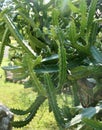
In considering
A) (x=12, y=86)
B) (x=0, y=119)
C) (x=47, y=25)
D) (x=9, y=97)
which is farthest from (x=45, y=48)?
(x=12, y=86)

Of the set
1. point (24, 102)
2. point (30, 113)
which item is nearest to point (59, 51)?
point (30, 113)

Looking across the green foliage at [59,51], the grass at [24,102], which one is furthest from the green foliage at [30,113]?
the grass at [24,102]

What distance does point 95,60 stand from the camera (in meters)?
1.74

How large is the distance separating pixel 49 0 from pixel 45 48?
39 centimetres

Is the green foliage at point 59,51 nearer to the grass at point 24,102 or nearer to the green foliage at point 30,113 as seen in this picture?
the green foliage at point 30,113

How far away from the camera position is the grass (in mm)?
5641

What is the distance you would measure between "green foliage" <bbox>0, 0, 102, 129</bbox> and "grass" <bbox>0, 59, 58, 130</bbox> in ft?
10.2

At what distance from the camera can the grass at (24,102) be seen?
5641mm

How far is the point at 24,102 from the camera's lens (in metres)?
6.68

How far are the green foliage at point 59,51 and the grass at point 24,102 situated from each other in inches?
122

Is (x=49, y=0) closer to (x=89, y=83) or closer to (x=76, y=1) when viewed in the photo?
(x=76, y=1)

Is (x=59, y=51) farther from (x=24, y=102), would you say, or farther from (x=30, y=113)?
(x=24, y=102)

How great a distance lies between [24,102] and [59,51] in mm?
5240

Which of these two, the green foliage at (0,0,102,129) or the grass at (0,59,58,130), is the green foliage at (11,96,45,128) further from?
the grass at (0,59,58,130)
